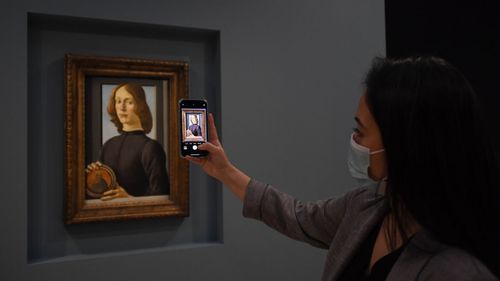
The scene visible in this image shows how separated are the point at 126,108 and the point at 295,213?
1085mm

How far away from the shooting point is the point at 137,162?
2.05 meters

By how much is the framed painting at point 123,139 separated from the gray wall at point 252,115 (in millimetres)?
120

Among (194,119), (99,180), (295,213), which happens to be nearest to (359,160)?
(295,213)

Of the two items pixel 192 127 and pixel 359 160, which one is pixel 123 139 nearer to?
pixel 192 127

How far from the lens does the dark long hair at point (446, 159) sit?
791 millimetres

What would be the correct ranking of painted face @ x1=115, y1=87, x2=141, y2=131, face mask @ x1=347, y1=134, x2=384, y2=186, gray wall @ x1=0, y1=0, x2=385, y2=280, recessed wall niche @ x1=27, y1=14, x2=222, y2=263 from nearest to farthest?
face mask @ x1=347, y1=134, x2=384, y2=186
gray wall @ x1=0, y1=0, x2=385, y2=280
recessed wall niche @ x1=27, y1=14, x2=222, y2=263
painted face @ x1=115, y1=87, x2=141, y2=131

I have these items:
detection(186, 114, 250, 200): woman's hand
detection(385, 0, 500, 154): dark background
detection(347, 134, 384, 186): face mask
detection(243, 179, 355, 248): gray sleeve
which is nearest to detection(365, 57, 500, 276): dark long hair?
detection(347, 134, 384, 186): face mask

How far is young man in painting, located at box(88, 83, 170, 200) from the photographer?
2.00 m

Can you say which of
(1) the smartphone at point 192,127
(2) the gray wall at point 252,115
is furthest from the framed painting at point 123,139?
(1) the smartphone at point 192,127

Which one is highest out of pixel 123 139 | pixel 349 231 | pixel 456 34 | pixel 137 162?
pixel 456 34

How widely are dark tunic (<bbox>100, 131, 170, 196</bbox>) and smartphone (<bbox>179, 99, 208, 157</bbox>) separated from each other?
0.69 metres

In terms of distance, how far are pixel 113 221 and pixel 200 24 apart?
1.02 metres

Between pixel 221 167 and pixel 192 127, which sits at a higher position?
pixel 192 127

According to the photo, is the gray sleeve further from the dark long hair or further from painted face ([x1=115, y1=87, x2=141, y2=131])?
painted face ([x1=115, y1=87, x2=141, y2=131])
